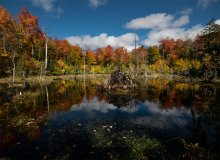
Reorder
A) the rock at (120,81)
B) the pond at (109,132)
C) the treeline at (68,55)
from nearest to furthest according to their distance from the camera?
the pond at (109,132), the rock at (120,81), the treeline at (68,55)

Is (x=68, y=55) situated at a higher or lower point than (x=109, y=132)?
higher

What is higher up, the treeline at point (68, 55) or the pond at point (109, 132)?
the treeline at point (68, 55)

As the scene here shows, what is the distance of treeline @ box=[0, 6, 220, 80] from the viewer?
42.7 metres

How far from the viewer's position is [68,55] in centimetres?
7556

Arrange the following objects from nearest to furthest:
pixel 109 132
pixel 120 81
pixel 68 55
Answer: pixel 109 132 → pixel 120 81 → pixel 68 55

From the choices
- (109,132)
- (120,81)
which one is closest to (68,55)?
(120,81)

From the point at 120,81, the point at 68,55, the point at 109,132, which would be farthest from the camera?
the point at 68,55

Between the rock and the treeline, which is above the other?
the treeline

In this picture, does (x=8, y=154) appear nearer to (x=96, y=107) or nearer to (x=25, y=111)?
(x=25, y=111)

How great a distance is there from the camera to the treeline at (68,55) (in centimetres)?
4269

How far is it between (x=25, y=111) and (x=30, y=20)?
44869mm

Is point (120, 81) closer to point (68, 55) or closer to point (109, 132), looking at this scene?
point (109, 132)

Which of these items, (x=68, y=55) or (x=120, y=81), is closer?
(x=120, y=81)

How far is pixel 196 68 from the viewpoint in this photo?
6406 centimetres
